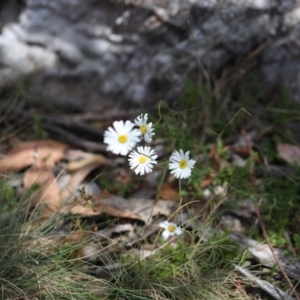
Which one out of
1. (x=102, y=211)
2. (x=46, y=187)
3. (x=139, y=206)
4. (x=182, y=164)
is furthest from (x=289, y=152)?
(x=46, y=187)

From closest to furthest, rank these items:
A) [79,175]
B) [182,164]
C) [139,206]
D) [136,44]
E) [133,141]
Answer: [133,141] → [182,164] → [139,206] → [79,175] → [136,44]

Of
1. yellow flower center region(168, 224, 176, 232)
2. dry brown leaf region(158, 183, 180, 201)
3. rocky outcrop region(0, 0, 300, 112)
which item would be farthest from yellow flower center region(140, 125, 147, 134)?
rocky outcrop region(0, 0, 300, 112)

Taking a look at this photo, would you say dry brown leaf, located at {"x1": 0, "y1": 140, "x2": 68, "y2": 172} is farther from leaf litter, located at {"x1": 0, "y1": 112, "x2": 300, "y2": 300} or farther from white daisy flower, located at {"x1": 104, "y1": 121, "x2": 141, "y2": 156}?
→ white daisy flower, located at {"x1": 104, "y1": 121, "x2": 141, "y2": 156}

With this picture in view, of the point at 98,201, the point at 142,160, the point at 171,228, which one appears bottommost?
the point at 98,201

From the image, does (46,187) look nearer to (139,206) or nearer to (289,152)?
(139,206)

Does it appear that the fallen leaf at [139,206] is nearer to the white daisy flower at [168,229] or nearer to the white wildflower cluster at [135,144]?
the white daisy flower at [168,229]
